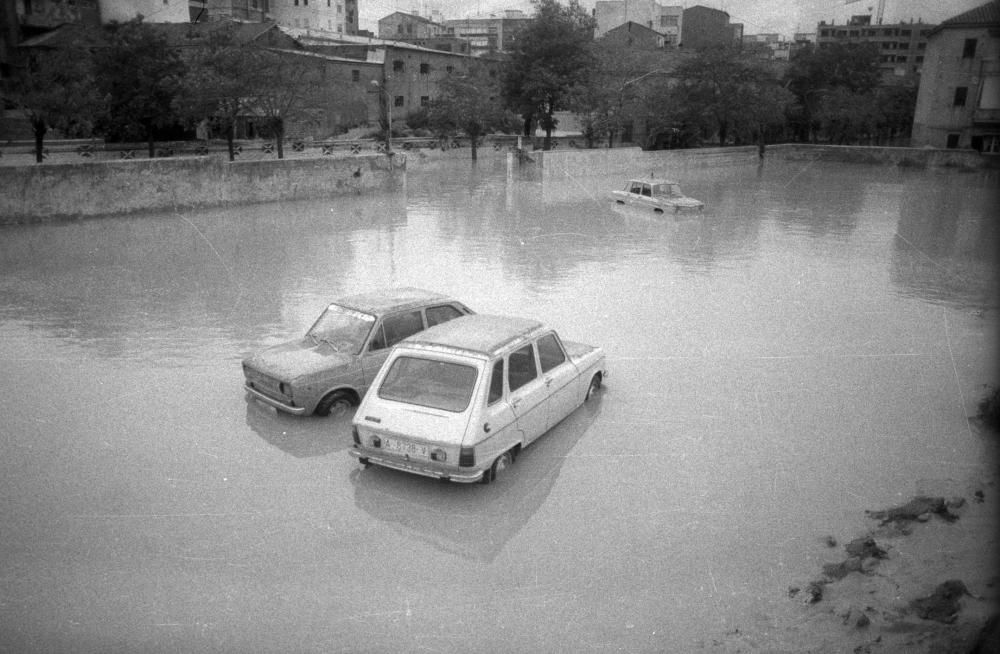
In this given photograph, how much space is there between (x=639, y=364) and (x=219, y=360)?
5.86 meters

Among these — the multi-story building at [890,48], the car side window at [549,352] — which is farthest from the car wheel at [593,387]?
the multi-story building at [890,48]

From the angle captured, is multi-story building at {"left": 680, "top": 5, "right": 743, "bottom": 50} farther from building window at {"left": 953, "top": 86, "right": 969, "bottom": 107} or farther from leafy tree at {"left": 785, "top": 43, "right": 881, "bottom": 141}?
building window at {"left": 953, "top": 86, "right": 969, "bottom": 107}

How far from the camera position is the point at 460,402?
693cm

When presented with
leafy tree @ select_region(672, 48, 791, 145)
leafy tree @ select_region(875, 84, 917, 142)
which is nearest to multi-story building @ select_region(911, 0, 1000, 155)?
leafy tree @ select_region(875, 84, 917, 142)

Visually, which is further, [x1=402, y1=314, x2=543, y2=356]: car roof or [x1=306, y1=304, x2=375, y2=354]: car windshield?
[x1=306, y1=304, x2=375, y2=354]: car windshield

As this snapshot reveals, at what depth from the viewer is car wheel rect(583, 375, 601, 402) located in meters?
9.12

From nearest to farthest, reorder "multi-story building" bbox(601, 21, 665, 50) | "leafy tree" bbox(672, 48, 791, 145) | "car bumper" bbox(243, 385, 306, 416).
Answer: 1. "car bumper" bbox(243, 385, 306, 416)
2. "leafy tree" bbox(672, 48, 791, 145)
3. "multi-story building" bbox(601, 21, 665, 50)

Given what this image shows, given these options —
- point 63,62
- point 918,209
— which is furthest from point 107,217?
point 918,209

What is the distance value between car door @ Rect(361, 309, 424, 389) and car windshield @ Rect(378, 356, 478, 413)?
1397 millimetres

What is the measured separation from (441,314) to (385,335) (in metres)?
0.87

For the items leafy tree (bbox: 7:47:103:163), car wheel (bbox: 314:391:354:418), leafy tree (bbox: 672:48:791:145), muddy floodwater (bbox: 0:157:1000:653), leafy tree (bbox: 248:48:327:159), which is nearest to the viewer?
muddy floodwater (bbox: 0:157:1000:653)

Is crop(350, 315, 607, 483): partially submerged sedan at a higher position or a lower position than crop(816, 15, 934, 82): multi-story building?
lower

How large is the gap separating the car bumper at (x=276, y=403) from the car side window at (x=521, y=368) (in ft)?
8.15

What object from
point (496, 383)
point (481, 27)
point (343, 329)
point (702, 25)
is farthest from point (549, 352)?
point (481, 27)
